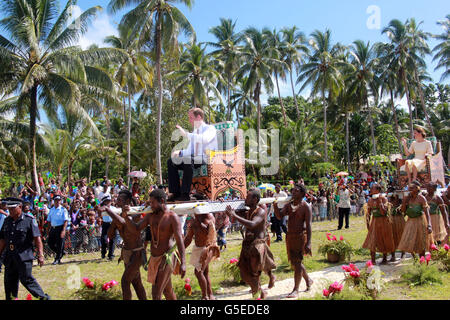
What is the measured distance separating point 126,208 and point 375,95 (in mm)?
37886

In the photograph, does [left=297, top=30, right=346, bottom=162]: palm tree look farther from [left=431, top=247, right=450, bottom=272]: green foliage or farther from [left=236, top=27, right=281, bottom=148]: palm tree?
[left=431, top=247, right=450, bottom=272]: green foliage

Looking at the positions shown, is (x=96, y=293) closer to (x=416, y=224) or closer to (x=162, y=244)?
(x=162, y=244)

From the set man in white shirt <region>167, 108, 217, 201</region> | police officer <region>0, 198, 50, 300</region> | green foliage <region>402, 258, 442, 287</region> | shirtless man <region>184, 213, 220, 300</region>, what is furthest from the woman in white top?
police officer <region>0, 198, 50, 300</region>

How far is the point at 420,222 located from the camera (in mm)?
8422

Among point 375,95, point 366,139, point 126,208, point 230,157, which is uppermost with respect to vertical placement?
point 375,95

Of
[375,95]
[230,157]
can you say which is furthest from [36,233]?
[375,95]

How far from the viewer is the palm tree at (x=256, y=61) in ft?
111

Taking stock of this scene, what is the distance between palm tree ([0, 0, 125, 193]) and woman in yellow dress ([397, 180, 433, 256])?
1231 centimetres

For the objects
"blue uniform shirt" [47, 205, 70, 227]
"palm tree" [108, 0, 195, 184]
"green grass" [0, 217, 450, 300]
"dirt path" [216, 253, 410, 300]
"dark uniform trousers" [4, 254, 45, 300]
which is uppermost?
"palm tree" [108, 0, 195, 184]

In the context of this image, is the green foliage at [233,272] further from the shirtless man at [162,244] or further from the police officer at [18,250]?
the police officer at [18,250]

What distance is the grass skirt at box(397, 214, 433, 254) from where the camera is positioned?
27.5 feet

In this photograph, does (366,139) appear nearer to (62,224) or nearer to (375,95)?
(375,95)

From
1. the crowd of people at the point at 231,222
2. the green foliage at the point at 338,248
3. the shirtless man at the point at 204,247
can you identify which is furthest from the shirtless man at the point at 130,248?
the green foliage at the point at 338,248

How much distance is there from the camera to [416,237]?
845 centimetres
